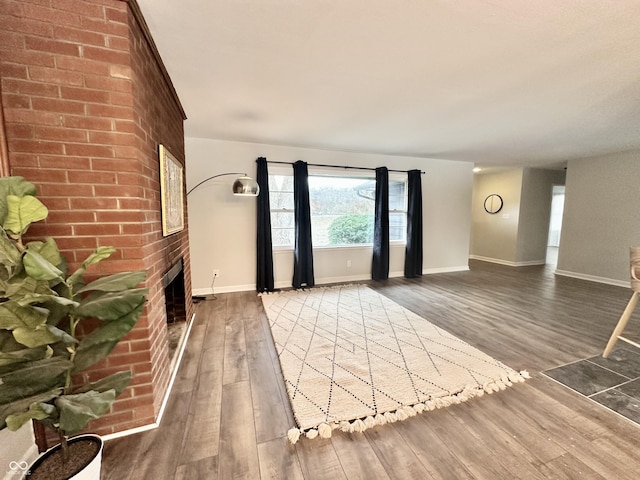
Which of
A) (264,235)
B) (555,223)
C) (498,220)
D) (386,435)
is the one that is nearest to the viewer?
(386,435)

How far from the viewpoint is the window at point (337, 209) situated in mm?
4465

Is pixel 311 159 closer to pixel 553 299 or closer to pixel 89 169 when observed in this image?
pixel 89 169

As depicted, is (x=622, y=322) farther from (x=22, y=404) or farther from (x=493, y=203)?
(x=493, y=203)

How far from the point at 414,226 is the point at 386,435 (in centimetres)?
412

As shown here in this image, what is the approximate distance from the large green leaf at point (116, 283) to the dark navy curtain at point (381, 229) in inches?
165

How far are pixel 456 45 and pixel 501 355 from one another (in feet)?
8.10

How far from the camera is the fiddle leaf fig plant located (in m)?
0.90

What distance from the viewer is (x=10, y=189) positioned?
3.29 ft

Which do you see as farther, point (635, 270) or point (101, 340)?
point (635, 270)

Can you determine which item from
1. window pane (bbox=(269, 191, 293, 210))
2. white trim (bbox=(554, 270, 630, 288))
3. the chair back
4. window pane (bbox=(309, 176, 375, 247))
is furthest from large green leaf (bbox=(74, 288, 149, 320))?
white trim (bbox=(554, 270, 630, 288))

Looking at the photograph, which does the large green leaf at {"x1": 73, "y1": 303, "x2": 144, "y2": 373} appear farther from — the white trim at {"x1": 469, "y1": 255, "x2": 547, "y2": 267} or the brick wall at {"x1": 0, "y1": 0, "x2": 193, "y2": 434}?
the white trim at {"x1": 469, "y1": 255, "x2": 547, "y2": 267}

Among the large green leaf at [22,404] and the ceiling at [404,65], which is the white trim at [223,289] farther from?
the large green leaf at [22,404]

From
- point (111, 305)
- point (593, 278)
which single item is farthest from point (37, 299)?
point (593, 278)

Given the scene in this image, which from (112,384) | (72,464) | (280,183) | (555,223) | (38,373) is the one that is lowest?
(72,464)
